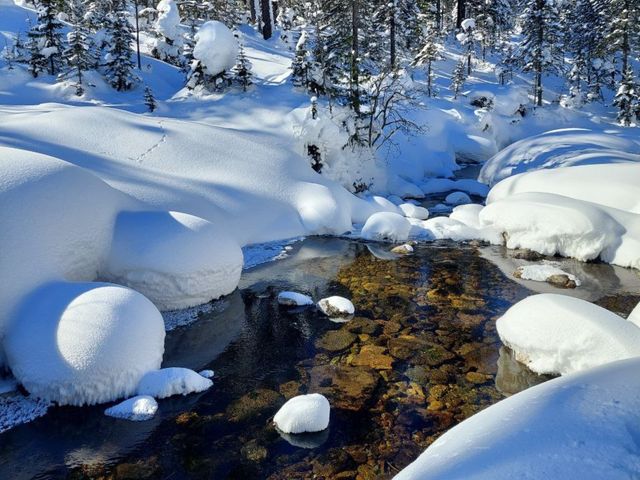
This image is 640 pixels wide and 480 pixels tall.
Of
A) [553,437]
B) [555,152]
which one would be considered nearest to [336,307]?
[553,437]

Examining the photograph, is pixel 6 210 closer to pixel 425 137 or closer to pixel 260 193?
pixel 260 193

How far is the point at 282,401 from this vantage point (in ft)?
18.0

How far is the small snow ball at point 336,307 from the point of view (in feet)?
25.4

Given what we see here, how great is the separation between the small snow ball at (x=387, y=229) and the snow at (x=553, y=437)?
8423mm

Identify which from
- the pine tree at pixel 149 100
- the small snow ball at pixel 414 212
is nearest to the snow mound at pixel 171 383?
the small snow ball at pixel 414 212

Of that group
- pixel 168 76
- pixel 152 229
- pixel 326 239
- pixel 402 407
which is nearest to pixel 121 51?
pixel 168 76

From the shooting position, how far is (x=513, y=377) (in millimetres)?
5996

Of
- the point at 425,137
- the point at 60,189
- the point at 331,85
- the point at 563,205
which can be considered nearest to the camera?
the point at 60,189

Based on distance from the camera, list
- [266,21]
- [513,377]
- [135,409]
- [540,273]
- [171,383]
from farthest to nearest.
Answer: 1. [266,21]
2. [540,273]
3. [513,377]
4. [171,383]
5. [135,409]

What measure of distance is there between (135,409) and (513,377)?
4.32m

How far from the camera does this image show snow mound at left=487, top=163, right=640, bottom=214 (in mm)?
11234

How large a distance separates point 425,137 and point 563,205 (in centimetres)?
1230

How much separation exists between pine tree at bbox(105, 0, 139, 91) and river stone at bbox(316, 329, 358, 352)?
16.4 meters

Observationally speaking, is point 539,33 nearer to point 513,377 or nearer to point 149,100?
point 149,100
